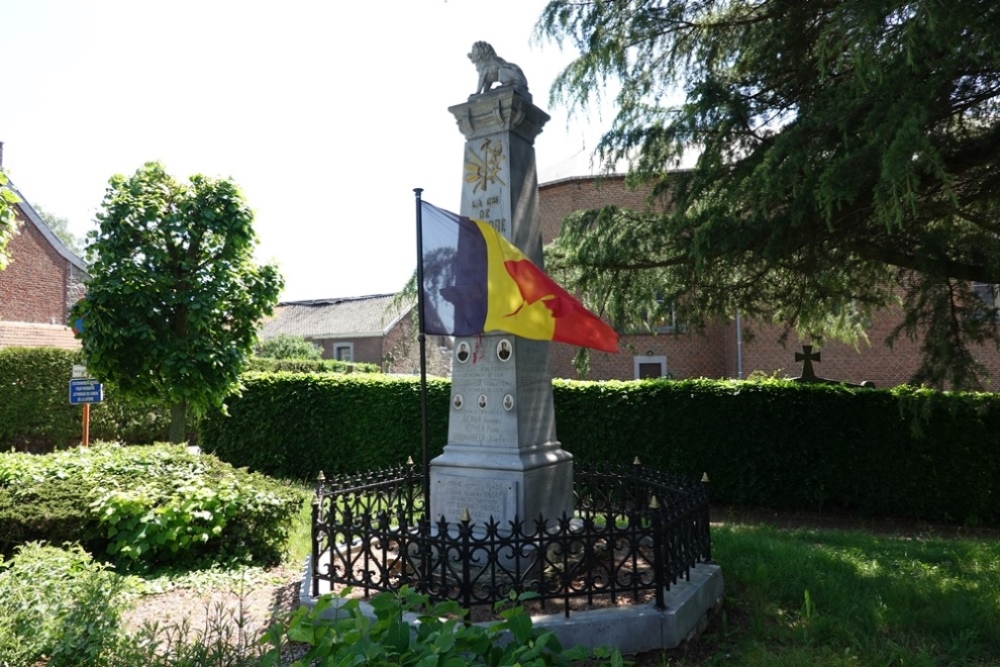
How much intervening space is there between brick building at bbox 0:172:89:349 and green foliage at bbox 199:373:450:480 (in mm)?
10937

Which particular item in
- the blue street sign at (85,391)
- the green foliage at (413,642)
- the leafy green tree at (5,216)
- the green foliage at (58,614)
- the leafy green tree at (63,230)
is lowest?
the green foliage at (58,614)

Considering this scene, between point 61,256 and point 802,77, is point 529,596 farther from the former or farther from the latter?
point 61,256

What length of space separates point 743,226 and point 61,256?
22850 millimetres

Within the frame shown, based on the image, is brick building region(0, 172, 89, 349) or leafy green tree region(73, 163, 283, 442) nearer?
leafy green tree region(73, 163, 283, 442)

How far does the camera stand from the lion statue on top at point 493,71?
581 cm

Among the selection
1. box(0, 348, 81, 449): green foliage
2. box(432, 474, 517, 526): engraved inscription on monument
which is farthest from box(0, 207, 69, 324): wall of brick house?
box(432, 474, 517, 526): engraved inscription on monument

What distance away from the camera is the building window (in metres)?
21.0

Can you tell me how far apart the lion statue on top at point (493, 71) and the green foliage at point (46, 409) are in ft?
40.4

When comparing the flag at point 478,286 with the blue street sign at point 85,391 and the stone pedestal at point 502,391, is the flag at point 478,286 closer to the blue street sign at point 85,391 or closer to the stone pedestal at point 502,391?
the stone pedestal at point 502,391

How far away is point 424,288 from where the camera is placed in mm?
5020

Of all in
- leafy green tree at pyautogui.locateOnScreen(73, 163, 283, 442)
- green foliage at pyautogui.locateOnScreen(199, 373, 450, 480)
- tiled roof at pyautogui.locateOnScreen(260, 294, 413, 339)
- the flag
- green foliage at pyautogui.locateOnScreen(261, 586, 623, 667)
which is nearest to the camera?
green foliage at pyautogui.locateOnScreen(261, 586, 623, 667)

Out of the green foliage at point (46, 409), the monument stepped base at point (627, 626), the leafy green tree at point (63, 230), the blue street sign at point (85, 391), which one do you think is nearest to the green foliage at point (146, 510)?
the monument stepped base at point (627, 626)

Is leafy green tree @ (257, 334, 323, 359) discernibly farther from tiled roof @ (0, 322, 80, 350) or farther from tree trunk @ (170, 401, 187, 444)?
tree trunk @ (170, 401, 187, 444)

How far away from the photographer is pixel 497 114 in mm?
5668
